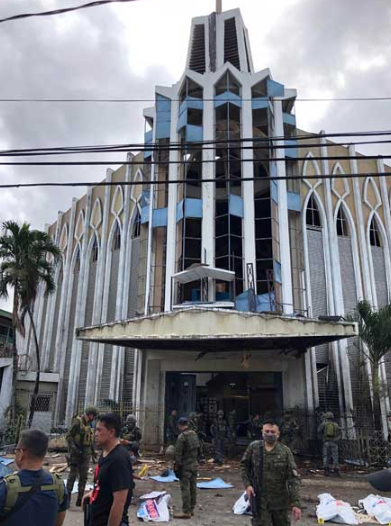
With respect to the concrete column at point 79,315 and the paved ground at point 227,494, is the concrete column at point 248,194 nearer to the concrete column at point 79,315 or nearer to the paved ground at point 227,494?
the paved ground at point 227,494

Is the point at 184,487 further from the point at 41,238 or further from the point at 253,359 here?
the point at 41,238

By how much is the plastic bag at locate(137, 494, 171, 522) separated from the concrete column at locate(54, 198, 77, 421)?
65.3 feet

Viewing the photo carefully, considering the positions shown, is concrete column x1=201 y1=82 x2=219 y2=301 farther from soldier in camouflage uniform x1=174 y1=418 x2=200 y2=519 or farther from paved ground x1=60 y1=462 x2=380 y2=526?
soldier in camouflage uniform x1=174 y1=418 x2=200 y2=519

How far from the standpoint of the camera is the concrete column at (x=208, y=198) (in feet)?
61.7

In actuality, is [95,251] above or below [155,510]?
above

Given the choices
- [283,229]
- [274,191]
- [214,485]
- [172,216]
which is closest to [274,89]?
[274,191]

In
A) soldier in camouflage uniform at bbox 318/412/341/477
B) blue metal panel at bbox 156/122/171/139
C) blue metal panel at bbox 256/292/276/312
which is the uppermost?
blue metal panel at bbox 156/122/171/139

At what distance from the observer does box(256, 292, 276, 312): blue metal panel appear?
60.8 ft

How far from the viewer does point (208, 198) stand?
19.9m

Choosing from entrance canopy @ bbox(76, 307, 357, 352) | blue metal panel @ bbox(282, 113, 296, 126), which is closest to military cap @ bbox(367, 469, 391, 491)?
entrance canopy @ bbox(76, 307, 357, 352)

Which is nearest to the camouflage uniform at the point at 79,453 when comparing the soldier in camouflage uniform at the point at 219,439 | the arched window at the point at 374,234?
the soldier in camouflage uniform at the point at 219,439

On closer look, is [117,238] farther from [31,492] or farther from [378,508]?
[31,492]

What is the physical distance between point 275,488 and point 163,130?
19.8 m

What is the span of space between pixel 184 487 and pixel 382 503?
3.77 meters
